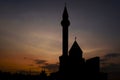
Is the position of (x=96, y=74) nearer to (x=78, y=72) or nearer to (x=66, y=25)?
(x=78, y=72)

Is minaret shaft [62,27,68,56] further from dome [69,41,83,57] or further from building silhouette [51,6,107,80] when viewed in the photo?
dome [69,41,83,57]

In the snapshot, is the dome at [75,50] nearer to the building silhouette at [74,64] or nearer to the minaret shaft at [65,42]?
the building silhouette at [74,64]

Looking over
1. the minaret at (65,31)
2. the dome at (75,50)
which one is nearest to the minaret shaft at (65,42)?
the minaret at (65,31)

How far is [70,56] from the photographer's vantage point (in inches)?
1658

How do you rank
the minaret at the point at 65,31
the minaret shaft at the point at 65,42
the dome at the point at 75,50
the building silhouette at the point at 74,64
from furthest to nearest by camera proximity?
the dome at the point at 75,50, the minaret at the point at 65,31, the minaret shaft at the point at 65,42, the building silhouette at the point at 74,64

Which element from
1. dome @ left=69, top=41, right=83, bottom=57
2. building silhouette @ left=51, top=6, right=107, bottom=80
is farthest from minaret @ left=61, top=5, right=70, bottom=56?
dome @ left=69, top=41, right=83, bottom=57

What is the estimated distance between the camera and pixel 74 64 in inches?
1623

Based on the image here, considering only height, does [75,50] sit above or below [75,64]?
above

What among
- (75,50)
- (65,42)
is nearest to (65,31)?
(65,42)

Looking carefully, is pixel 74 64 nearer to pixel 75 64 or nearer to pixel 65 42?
pixel 75 64

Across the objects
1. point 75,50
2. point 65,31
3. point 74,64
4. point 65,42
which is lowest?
point 74,64

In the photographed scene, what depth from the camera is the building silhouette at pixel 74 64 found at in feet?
128

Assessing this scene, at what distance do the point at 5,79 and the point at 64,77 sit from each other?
4457cm

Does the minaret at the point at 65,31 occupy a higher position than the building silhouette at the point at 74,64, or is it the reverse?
the minaret at the point at 65,31
